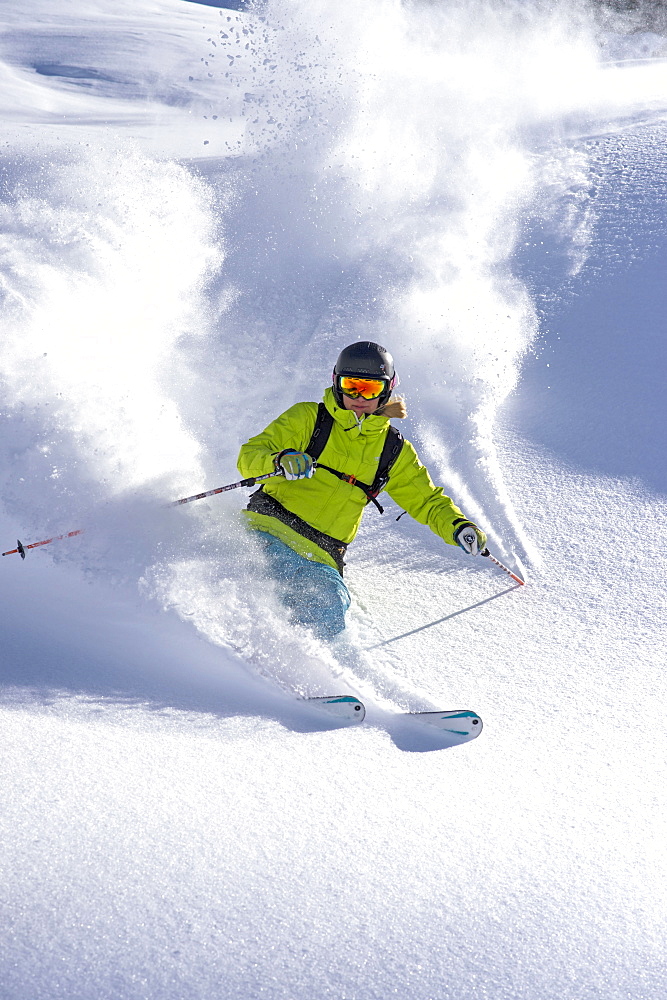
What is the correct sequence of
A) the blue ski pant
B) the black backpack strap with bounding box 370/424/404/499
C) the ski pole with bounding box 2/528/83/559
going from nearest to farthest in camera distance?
1. the ski pole with bounding box 2/528/83/559
2. the blue ski pant
3. the black backpack strap with bounding box 370/424/404/499

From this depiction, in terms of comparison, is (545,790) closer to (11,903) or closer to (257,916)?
(257,916)

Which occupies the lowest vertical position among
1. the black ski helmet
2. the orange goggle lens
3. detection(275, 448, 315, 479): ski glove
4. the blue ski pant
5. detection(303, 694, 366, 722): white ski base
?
detection(303, 694, 366, 722): white ski base

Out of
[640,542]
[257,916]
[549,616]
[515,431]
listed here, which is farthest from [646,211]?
[257,916]

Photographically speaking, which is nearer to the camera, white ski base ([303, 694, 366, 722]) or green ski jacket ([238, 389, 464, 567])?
white ski base ([303, 694, 366, 722])

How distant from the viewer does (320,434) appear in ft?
13.1

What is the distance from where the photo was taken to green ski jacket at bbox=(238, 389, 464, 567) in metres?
3.94

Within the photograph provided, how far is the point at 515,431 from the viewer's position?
580 cm

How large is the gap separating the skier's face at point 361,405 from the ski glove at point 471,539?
2.31 feet

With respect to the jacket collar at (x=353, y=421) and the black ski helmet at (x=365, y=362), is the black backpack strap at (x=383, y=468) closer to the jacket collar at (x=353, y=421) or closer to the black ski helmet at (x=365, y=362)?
the jacket collar at (x=353, y=421)

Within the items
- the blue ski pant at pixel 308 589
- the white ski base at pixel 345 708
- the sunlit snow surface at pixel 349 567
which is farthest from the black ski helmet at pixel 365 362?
the white ski base at pixel 345 708

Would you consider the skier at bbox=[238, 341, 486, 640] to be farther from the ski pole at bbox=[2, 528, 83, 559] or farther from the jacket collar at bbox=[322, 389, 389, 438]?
the ski pole at bbox=[2, 528, 83, 559]

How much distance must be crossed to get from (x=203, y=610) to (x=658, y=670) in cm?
208

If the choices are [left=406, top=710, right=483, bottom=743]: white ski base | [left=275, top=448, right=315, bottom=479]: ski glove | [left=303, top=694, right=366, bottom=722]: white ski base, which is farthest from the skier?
[left=406, top=710, right=483, bottom=743]: white ski base

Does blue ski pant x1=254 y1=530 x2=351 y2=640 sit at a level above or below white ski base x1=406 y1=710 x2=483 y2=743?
above
